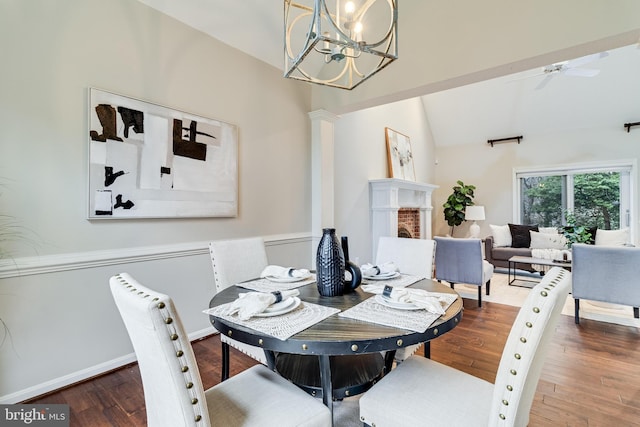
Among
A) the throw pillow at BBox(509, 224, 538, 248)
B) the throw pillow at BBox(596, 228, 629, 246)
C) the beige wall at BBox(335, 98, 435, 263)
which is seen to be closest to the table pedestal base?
the beige wall at BBox(335, 98, 435, 263)

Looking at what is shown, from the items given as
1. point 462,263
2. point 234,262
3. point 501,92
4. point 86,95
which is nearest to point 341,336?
point 234,262

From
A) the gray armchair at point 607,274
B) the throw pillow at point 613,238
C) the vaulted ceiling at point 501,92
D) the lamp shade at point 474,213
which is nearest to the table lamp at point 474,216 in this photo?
the lamp shade at point 474,213

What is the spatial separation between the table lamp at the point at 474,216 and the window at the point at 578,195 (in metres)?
0.79

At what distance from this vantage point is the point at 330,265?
1.51 meters

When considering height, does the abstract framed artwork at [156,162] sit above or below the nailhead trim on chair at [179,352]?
above

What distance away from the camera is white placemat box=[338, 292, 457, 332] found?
1152mm

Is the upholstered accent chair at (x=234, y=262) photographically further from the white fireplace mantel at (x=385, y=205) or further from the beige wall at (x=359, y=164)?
the white fireplace mantel at (x=385, y=205)

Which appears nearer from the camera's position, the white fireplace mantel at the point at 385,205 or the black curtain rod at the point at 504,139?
the white fireplace mantel at the point at 385,205

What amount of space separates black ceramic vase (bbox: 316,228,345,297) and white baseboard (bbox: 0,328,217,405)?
5.68ft

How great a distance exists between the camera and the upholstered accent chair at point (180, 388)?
844 millimetres

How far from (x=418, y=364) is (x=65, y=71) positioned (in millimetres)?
2627

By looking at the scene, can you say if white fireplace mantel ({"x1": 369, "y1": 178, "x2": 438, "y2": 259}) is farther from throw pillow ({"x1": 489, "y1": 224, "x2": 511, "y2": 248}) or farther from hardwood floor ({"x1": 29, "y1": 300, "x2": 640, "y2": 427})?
throw pillow ({"x1": 489, "y1": 224, "x2": 511, "y2": 248})

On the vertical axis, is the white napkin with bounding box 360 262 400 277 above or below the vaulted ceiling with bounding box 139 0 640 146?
below

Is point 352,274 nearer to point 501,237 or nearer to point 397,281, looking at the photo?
point 397,281
